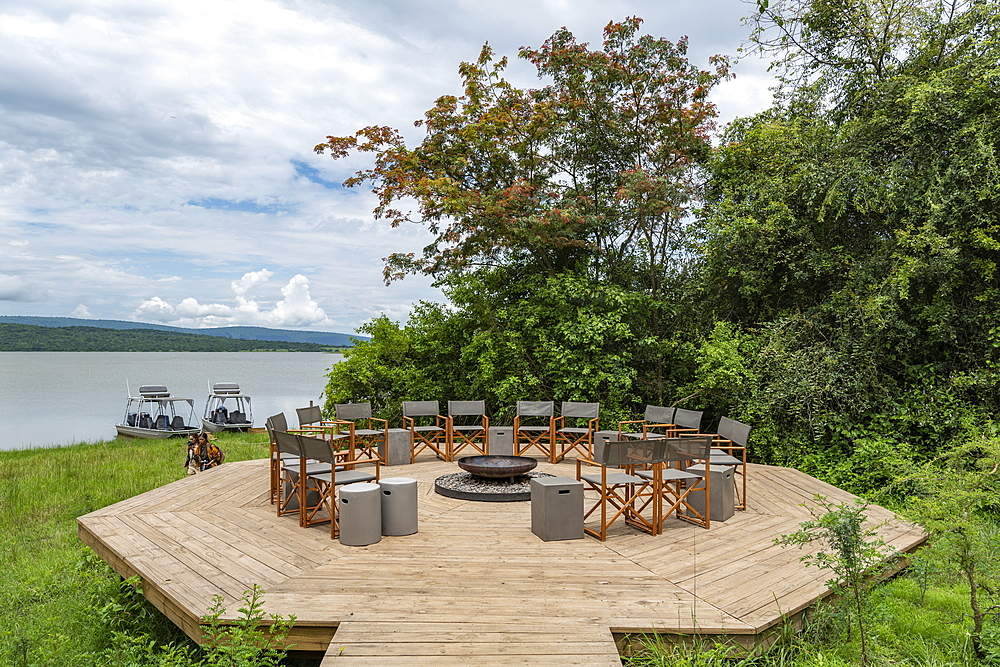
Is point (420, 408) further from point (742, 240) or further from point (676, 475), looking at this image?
point (742, 240)

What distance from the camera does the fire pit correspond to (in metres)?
5.97

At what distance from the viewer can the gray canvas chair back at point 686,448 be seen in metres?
4.80

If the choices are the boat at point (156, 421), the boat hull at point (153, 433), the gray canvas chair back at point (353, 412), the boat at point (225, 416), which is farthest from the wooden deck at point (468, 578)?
the boat at point (225, 416)

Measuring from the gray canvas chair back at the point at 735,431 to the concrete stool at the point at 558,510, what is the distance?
1906mm

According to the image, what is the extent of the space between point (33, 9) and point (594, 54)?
7810 millimetres

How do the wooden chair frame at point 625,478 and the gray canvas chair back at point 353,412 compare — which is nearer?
the wooden chair frame at point 625,478

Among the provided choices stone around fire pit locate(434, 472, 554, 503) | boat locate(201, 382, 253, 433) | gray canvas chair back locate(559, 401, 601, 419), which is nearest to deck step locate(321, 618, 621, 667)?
stone around fire pit locate(434, 472, 554, 503)

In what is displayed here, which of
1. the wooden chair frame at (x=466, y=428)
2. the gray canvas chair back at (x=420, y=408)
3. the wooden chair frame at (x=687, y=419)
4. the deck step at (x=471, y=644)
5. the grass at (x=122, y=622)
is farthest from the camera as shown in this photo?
the gray canvas chair back at (x=420, y=408)

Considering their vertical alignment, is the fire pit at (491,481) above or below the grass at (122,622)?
above

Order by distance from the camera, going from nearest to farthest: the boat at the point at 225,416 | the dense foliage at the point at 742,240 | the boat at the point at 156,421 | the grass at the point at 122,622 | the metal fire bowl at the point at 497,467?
the grass at the point at 122,622 < the metal fire bowl at the point at 497,467 < the dense foliage at the point at 742,240 < the boat at the point at 156,421 < the boat at the point at 225,416

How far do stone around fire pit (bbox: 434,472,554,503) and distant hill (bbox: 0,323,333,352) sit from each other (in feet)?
136

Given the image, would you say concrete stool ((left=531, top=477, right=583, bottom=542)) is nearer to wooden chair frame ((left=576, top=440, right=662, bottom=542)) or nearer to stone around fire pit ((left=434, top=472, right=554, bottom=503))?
wooden chair frame ((left=576, top=440, right=662, bottom=542))

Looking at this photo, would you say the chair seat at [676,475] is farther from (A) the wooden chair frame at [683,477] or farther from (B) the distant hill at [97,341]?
(B) the distant hill at [97,341]

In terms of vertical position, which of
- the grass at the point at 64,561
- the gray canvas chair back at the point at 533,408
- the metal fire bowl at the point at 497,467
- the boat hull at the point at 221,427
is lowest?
the boat hull at the point at 221,427
